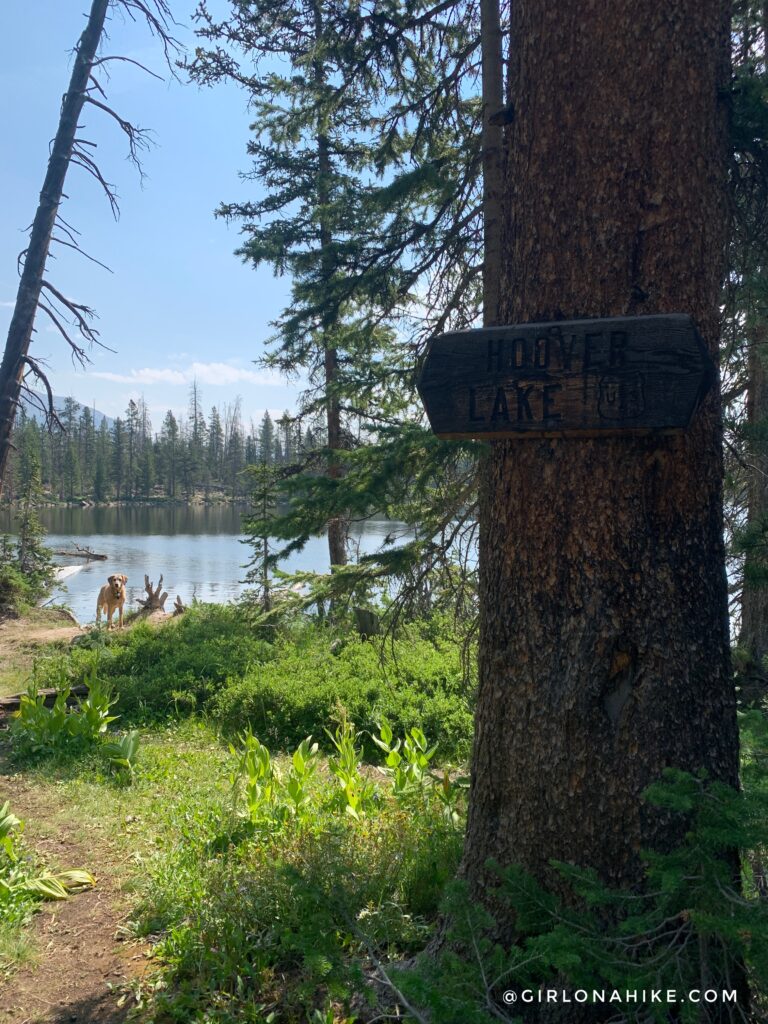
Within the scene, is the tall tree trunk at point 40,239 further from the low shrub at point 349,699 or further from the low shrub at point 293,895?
the low shrub at point 293,895

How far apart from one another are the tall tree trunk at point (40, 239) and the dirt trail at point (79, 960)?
4479 mm

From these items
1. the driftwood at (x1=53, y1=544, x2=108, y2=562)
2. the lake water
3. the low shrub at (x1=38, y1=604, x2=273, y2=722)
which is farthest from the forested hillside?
the low shrub at (x1=38, y1=604, x2=273, y2=722)

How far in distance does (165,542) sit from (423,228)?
3471cm

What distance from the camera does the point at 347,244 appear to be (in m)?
4.79

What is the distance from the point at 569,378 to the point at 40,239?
22.2 ft

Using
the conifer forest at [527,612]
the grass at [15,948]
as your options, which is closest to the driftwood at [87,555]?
the conifer forest at [527,612]

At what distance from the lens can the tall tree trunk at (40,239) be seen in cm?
716

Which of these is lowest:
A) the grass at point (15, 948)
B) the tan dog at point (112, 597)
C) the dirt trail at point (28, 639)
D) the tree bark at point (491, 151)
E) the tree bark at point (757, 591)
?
the dirt trail at point (28, 639)

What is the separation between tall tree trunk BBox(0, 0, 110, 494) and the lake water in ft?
10.0

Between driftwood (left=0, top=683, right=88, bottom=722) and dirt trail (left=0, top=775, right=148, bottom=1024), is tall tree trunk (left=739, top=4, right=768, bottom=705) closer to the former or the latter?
dirt trail (left=0, top=775, right=148, bottom=1024)

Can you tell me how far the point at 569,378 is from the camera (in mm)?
2271

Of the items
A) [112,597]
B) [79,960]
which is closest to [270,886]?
[79,960]

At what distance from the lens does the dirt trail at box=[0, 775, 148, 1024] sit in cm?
291

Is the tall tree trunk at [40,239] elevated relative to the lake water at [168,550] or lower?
elevated
